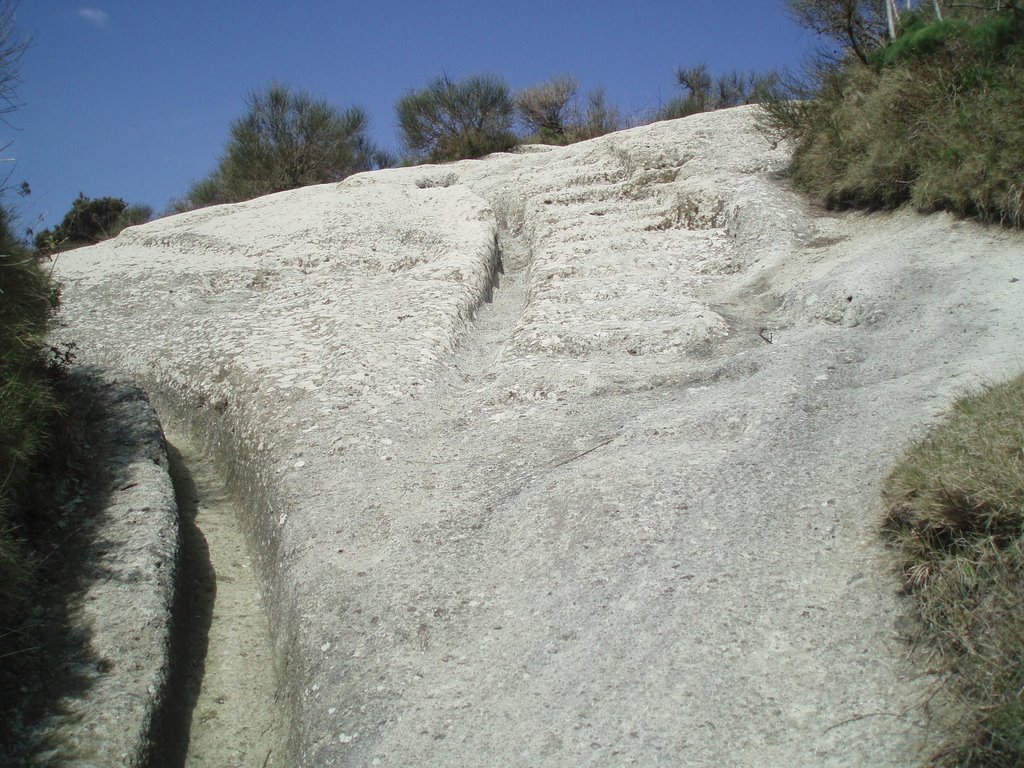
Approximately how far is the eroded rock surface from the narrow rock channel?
13 cm

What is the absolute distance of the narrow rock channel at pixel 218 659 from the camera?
2.91 m

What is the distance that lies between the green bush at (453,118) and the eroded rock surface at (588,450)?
10.3 metres

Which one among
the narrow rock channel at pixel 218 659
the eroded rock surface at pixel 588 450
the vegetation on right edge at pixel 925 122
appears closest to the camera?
the eroded rock surface at pixel 588 450

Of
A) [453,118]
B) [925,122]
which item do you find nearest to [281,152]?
[453,118]

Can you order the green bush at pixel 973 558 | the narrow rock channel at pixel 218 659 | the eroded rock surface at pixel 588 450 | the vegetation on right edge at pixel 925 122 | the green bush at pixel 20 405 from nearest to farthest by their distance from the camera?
the green bush at pixel 973 558
the eroded rock surface at pixel 588 450
the narrow rock channel at pixel 218 659
the green bush at pixel 20 405
the vegetation on right edge at pixel 925 122

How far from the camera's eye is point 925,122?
6188 mm

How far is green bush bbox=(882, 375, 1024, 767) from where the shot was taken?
6.43ft

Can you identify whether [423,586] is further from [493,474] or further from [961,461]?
[961,461]

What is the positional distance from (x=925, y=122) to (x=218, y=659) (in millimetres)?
6042

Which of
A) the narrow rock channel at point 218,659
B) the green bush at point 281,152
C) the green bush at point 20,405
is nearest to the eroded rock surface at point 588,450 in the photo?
the narrow rock channel at point 218,659

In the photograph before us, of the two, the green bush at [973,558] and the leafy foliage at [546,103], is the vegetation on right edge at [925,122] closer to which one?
the green bush at [973,558]

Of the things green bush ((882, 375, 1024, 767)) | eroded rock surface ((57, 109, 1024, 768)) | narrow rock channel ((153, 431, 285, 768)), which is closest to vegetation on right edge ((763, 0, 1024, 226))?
eroded rock surface ((57, 109, 1024, 768))

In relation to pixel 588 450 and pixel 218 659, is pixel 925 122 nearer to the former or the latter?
pixel 588 450

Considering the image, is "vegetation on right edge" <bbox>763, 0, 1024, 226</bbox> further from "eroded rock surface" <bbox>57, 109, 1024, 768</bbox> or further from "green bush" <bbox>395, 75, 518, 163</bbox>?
"green bush" <bbox>395, 75, 518, 163</bbox>
